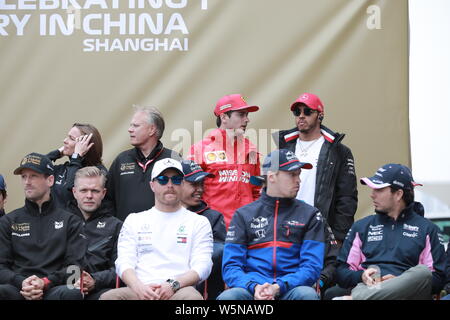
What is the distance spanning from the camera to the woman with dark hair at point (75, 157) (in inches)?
211

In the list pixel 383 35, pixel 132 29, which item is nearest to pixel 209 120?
pixel 132 29

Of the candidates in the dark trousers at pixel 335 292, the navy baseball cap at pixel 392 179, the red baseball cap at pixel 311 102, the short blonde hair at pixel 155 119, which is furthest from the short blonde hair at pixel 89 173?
the navy baseball cap at pixel 392 179

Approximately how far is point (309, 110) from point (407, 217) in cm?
114

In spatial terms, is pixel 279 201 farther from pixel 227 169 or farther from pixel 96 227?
pixel 96 227

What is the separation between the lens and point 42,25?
247 inches

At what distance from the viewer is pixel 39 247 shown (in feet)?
15.5

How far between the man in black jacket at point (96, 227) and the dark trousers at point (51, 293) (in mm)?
164

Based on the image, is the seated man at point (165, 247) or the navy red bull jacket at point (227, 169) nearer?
the seated man at point (165, 247)

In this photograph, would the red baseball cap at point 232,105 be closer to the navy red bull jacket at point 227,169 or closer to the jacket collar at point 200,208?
the navy red bull jacket at point 227,169

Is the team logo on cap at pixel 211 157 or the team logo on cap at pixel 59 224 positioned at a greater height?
the team logo on cap at pixel 211 157

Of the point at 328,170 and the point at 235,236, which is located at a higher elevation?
the point at 328,170

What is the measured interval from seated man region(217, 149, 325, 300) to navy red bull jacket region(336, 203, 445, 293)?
0.30 metres

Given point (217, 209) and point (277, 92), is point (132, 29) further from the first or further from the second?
point (217, 209)

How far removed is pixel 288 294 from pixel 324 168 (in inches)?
48.5
